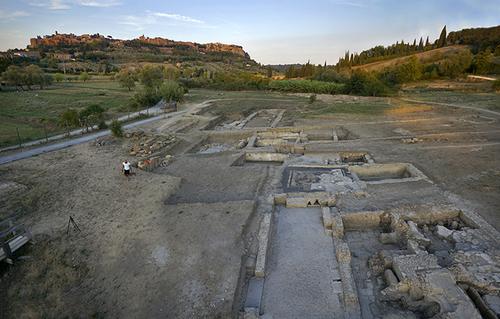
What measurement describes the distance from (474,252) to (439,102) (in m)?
28.5

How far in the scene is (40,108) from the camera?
94.5 feet

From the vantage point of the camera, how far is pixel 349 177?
1202 centimetres

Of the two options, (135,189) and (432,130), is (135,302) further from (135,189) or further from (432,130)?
(432,130)

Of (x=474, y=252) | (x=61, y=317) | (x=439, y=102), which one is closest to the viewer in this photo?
(x=61, y=317)

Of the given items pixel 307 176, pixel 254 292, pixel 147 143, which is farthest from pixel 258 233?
pixel 147 143

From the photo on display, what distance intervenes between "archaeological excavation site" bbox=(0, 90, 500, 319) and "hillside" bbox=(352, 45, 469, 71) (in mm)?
53870

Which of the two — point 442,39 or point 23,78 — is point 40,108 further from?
point 442,39

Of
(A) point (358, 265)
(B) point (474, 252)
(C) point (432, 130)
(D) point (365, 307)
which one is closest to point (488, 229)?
(B) point (474, 252)

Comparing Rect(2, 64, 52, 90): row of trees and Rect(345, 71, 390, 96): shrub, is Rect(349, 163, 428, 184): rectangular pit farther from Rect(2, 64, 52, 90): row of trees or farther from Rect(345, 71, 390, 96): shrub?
Rect(2, 64, 52, 90): row of trees

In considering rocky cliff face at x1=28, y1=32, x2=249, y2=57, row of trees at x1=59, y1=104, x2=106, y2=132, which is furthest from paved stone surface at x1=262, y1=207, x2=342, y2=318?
rocky cliff face at x1=28, y1=32, x2=249, y2=57

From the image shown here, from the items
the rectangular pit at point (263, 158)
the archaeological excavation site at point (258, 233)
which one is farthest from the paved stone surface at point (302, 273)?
the rectangular pit at point (263, 158)

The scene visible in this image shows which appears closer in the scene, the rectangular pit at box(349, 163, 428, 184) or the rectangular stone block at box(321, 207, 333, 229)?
the rectangular stone block at box(321, 207, 333, 229)

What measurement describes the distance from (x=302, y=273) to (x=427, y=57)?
7015cm

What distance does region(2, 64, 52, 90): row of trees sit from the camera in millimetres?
38688
